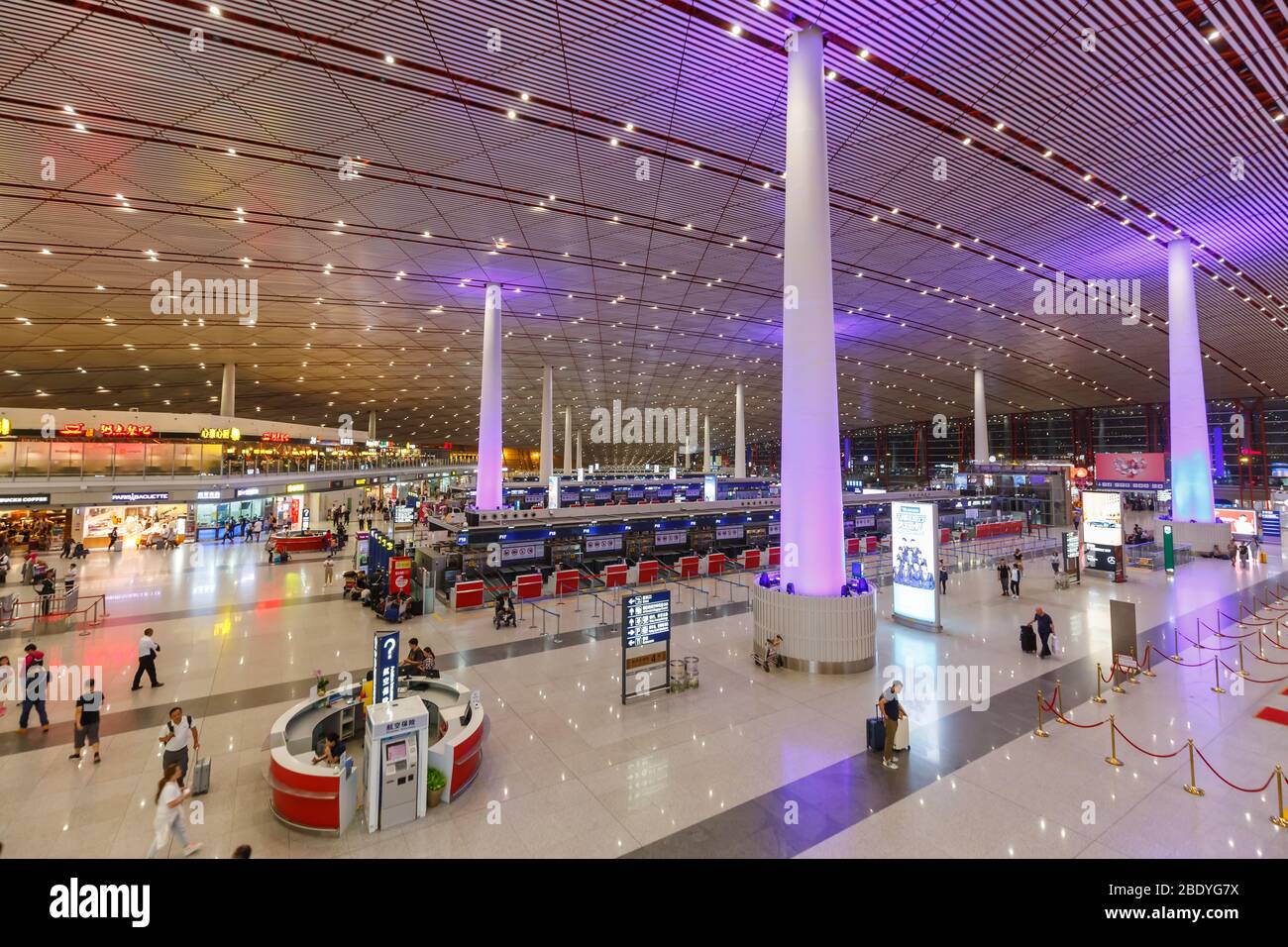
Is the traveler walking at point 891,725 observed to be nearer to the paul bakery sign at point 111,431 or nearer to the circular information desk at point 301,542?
the circular information desk at point 301,542

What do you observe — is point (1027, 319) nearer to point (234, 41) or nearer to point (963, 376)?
point (963, 376)

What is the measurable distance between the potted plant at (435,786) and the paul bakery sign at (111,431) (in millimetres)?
26550

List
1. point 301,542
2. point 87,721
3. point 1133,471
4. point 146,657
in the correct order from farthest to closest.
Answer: point 1133,471
point 301,542
point 146,657
point 87,721

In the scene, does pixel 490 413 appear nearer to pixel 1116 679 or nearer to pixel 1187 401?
pixel 1116 679

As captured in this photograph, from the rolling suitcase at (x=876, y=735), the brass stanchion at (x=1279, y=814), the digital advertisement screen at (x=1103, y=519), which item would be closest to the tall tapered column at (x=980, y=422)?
the digital advertisement screen at (x=1103, y=519)

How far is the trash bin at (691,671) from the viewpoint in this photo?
8648 millimetres

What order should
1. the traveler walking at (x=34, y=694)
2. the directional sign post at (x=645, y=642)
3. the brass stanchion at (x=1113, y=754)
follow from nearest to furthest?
the brass stanchion at (x=1113, y=754), the traveler walking at (x=34, y=694), the directional sign post at (x=645, y=642)

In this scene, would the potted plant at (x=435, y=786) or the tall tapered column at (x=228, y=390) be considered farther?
the tall tapered column at (x=228, y=390)

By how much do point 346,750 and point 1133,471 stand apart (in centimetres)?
3599

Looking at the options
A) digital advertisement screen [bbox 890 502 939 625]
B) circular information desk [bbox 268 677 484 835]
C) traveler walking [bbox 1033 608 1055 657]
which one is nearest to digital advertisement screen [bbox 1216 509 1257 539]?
digital advertisement screen [bbox 890 502 939 625]

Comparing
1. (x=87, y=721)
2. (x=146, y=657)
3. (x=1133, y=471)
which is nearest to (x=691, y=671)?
(x=87, y=721)

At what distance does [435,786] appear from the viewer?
5.50 meters

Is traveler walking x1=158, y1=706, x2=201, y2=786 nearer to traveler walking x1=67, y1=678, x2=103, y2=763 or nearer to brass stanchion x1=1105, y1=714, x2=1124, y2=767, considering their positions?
traveler walking x1=67, y1=678, x2=103, y2=763

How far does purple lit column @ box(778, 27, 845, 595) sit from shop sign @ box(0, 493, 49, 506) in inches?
1078
